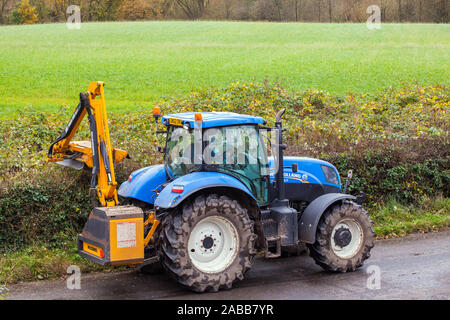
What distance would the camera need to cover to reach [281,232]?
8.46 m

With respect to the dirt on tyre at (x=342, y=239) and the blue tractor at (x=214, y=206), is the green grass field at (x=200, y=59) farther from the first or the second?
the dirt on tyre at (x=342, y=239)

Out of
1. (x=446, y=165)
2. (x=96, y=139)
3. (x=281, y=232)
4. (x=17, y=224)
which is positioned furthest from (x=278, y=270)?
(x=446, y=165)

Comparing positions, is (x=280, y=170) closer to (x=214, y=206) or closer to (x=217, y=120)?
(x=217, y=120)

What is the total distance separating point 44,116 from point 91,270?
6.45 metres

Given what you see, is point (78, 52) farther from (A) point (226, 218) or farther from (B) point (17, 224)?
(A) point (226, 218)

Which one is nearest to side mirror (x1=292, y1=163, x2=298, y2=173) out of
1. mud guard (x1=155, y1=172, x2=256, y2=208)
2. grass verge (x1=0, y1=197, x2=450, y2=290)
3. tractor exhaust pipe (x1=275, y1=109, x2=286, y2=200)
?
tractor exhaust pipe (x1=275, y1=109, x2=286, y2=200)

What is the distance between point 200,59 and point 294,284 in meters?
25.6

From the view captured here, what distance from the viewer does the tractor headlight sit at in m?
9.33

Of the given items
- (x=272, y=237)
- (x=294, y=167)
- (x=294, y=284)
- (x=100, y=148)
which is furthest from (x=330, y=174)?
(x=100, y=148)

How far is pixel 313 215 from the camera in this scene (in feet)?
28.0

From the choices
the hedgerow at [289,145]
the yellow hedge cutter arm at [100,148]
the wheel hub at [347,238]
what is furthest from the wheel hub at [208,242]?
the hedgerow at [289,145]

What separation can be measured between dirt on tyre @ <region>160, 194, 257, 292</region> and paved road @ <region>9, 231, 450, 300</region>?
0.24 m

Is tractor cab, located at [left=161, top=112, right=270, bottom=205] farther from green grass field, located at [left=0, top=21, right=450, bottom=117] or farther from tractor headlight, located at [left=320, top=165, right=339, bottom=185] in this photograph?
green grass field, located at [left=0, top=21, right=450, bottom=117]

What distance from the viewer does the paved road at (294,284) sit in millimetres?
7660
